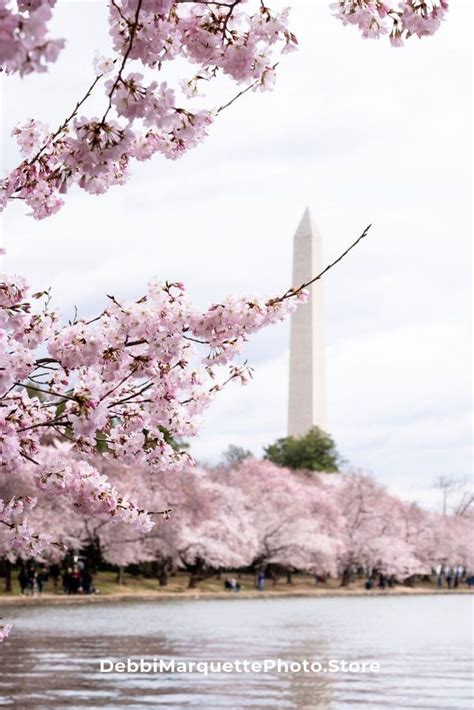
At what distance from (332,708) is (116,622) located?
16439mm

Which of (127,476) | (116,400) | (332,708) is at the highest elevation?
(127,476)

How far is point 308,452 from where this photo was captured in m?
77.8

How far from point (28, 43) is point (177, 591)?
49.1 m

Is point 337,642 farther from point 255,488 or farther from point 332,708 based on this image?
point 255,488

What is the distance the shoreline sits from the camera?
39.0 metres

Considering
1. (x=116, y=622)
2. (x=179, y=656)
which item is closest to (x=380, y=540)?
(x=116, y=622)

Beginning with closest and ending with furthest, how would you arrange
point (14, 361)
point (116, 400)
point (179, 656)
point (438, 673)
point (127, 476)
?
point (14, 361) → point (116, 400) → point (438, 673) → point (179, 656) → point (127, 476)

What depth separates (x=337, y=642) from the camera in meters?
24.1

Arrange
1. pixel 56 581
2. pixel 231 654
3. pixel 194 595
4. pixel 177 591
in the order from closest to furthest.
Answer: pixel 231 654 < pixel 56 581 < pixel 194 595 < pixel 177 591

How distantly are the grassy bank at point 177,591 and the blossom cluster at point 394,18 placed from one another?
3429 cm

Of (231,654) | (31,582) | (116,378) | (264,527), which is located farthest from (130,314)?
(264,527)

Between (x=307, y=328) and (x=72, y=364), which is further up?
(x=307, y=328)

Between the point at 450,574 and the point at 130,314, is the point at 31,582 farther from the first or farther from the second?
the point at 450,574

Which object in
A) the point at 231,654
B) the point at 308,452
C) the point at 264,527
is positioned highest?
the point at 308,452
